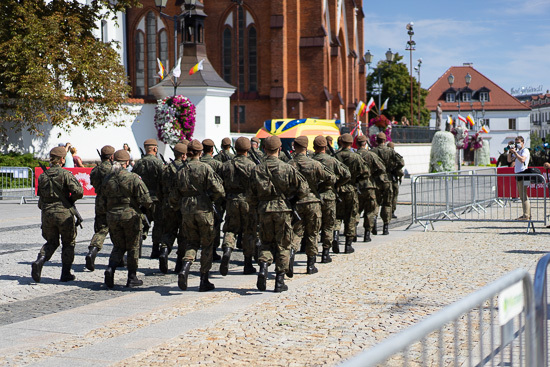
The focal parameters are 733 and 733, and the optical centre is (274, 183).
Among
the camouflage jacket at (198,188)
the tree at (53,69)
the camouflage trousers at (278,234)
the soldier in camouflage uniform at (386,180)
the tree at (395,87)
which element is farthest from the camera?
the tree at (395,87)

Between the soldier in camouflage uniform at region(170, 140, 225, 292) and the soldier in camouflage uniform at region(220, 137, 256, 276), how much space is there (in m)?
0.92

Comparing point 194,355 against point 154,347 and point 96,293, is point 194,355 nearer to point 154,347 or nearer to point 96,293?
point 154,347

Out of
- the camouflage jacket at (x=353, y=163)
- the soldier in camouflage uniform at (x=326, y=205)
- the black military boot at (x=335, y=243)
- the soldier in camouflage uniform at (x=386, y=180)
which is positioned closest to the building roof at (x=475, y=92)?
the soldier in camouflage uniform at (x=386, y=180)

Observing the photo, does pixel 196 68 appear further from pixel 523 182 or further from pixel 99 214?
pixel 99 214

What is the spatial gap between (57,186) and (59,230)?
59 cm

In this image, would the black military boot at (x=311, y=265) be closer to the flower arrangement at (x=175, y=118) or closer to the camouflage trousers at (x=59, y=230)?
the camouflage trousers at (x=59, y=230)

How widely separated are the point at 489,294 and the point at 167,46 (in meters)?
44.1

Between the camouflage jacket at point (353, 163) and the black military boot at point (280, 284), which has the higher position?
the camouflage jacket at point (353, 163)

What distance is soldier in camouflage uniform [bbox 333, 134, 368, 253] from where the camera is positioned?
486 inches

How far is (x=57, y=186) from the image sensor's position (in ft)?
31.9

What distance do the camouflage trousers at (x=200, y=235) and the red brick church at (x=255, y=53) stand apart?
35.0 m

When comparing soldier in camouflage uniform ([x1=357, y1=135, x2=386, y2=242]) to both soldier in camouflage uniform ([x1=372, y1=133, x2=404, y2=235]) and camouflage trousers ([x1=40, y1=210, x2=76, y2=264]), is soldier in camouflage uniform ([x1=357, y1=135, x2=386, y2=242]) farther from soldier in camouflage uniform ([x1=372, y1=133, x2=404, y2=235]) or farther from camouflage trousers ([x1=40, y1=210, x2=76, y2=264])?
camouflage trousers ([x1=40, y1=210, x2=76, y2=264])

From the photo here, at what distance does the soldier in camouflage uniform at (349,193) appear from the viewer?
12.3m

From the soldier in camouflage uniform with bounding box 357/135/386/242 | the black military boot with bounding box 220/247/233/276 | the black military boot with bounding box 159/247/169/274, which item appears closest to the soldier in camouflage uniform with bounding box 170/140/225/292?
the black military boot with bounding box 220/247/233/276
